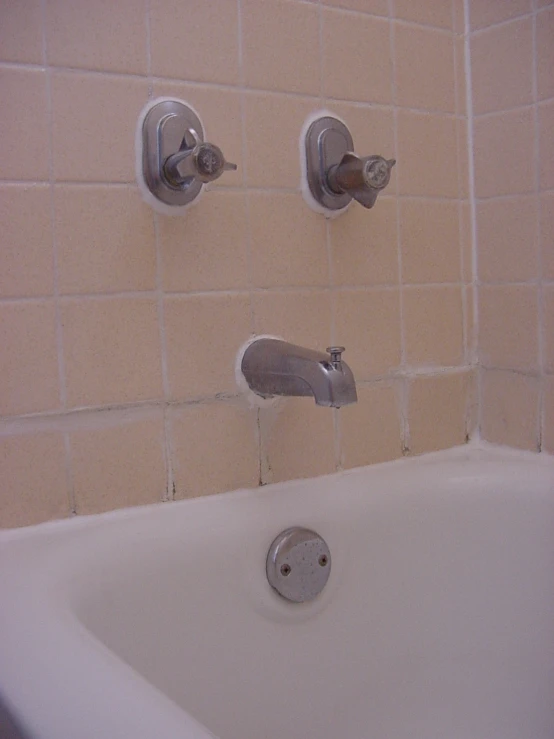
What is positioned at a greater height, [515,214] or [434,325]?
[515,214]

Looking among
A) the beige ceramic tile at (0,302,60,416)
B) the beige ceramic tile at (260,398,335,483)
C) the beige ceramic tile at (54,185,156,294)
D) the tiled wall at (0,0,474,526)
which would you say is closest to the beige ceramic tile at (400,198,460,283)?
the tiled wall at (0,0,474,526)

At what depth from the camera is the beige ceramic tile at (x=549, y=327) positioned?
0.88 m

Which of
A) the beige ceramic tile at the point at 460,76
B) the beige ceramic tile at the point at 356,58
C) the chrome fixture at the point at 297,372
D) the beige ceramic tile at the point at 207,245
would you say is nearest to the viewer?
the chrome fixture at the point at 297,372

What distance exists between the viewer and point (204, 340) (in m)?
0.75

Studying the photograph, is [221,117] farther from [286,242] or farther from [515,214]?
[515,214]

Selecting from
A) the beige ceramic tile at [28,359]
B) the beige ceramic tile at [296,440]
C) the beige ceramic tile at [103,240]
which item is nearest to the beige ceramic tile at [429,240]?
the beige ceramic tile at [296,440]

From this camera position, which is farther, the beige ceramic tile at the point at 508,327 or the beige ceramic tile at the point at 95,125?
the beige ceramic tile at the point at 508,327

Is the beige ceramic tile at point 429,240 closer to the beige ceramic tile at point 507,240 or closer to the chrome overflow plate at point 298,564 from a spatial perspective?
the beige ceramic tile at point 507,240

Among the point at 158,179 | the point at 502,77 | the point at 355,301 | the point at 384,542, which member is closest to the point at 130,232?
the point at 158,179

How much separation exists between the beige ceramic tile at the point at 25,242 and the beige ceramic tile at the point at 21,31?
118 mm

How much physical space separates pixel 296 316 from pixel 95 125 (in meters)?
0.29

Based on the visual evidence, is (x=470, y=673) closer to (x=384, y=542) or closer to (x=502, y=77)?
(x=384, y=542)

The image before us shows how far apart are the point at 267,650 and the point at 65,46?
24.2 inches

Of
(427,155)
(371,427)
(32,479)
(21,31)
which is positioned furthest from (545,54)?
(32,479)
